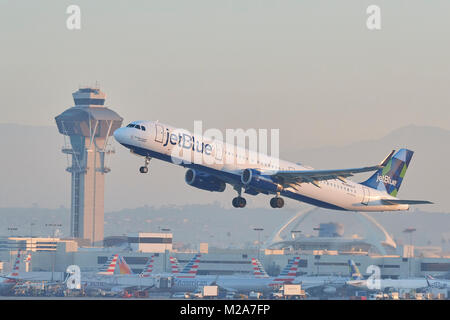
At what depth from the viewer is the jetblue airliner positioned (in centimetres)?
7325

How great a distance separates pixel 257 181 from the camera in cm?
7762

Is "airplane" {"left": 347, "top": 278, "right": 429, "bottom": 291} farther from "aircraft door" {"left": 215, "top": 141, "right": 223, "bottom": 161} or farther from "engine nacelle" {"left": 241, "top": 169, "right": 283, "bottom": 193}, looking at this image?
"aircraft door" {"left": 215, "top": 141, "right": 223, "bottom": 161}

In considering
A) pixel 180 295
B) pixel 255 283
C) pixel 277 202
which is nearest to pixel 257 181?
pixel 277 202

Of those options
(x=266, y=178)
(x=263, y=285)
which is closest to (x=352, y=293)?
(x=263, y=285)

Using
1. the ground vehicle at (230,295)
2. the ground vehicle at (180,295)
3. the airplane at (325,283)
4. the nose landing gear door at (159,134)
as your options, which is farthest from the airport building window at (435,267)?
the nose landing gear door at (159,134)

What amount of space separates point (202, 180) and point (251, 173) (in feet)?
17.3

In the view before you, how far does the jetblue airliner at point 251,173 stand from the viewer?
240 feet

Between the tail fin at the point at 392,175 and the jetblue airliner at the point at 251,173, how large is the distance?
0.10 m

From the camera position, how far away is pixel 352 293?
151 metres

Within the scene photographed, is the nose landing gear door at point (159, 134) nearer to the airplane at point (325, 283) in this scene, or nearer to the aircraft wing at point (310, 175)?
the aircraft wing at point (310, 175)

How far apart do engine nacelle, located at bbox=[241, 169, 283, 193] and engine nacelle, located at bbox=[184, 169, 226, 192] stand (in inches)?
143

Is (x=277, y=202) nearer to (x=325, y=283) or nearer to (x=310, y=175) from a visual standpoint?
(x=310, y=175)

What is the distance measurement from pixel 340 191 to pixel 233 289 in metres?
59.4
